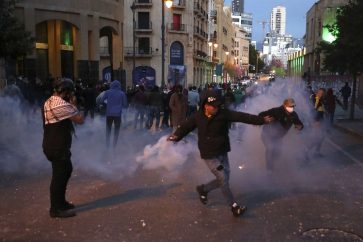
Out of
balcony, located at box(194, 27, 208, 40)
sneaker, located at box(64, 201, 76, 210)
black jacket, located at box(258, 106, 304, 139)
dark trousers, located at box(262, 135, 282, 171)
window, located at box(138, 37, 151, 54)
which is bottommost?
sneaker, located at box(64, 201, 76, 210)

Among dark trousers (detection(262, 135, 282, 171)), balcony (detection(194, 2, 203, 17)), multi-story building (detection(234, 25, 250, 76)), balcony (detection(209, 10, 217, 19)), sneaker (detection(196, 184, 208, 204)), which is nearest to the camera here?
sneaker (detection(196, 184, 208, 204))

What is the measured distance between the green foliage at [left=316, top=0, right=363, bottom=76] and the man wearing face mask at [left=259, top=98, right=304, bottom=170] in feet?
34.5

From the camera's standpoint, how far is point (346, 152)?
1235 cm

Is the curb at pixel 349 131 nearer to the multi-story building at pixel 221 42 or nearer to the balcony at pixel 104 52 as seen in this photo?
the balcony at pixel 104 52

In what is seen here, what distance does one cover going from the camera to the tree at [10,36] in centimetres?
1565

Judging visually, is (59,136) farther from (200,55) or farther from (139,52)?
(200,55)

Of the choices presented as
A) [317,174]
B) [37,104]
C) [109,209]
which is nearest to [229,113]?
[109,209]

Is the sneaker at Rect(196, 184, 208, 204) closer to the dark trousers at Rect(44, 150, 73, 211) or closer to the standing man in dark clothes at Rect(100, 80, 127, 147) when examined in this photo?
the dark trousers at Rect(44, 150, 73, 211)

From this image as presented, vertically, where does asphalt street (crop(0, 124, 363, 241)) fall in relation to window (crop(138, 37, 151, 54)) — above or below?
below

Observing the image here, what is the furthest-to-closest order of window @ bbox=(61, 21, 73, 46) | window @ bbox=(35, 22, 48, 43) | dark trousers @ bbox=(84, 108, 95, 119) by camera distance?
window @ bbox=(61, 21, 73, 46) < window @ bbox=(35, 22, 48, 43) < dark trousers @ bbox=(84, 108, 95, 119)

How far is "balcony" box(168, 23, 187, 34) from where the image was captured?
194ft

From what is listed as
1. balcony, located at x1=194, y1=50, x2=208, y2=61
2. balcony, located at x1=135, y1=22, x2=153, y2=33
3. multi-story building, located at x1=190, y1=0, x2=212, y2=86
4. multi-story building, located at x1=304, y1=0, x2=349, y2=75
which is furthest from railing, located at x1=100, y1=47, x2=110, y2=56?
multi-story building, located at x1=304, y1=0, x2=349, y2=75

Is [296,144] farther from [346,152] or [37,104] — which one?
[37,104]

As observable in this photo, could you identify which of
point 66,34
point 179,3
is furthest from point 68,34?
point 179,3
